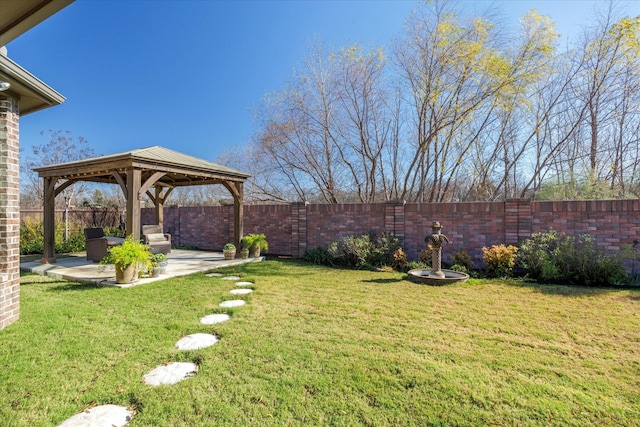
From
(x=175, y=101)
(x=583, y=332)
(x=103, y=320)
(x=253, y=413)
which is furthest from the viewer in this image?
(x=175, y=101)

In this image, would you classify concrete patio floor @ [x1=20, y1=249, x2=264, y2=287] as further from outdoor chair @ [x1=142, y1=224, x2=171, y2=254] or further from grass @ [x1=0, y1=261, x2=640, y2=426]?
grass @ [x1=0, y1=261, x2=640, y2=426]

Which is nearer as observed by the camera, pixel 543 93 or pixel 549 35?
pixel 549 35

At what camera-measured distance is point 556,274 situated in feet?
18.7

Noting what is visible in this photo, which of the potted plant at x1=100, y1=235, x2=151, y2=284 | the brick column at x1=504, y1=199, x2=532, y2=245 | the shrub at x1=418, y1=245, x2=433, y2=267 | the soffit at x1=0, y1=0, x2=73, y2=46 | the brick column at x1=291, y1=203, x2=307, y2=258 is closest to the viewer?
the soffit at x1=0, y1=0, x2=73, y2=46

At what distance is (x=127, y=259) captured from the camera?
5.25 m

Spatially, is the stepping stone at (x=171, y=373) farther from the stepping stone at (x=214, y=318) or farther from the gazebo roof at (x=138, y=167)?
the gazebo roof at (x=138, y=167)

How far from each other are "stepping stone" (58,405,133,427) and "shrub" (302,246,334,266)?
20.8 feet

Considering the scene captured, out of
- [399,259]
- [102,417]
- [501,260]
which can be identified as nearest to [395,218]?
[399,259]

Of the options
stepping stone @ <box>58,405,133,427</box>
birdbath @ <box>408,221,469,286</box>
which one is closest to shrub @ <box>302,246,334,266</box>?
birdbath @ <box>408,221,469,286</box>

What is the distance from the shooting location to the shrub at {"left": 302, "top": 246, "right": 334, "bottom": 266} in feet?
26.8

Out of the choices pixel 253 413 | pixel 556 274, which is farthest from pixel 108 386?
pixel 556 274

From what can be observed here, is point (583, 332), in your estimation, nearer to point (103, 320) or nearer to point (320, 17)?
point (103, 320)

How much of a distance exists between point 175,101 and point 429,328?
14903 millimetres

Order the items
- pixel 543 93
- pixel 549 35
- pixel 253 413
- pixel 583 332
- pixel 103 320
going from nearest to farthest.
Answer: pixel 253 413, pixel 583 332, pixel 103 320, pixel 549 35, pixel 543 93
